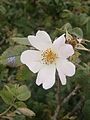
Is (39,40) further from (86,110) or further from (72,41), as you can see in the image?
(86,110)

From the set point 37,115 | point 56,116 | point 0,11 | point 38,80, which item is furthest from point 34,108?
point 0,11

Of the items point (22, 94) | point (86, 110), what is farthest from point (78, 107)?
point (22, 94)

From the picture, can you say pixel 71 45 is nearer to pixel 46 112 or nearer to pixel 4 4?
pixel 46 112

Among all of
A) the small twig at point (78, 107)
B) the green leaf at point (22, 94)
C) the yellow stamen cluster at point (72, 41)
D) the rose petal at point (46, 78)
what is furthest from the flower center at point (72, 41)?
the small twig at point (78, 107)

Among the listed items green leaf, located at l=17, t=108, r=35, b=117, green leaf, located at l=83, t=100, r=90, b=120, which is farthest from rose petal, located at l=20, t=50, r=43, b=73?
green leaf, located at l=83, t=100, r=90, b=120

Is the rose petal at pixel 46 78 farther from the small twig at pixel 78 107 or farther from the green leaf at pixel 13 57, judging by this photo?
the small twig at pixel 78 107

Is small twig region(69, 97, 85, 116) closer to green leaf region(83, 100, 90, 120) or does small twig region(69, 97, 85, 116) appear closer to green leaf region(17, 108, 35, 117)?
green leaf region(83, 100, 90, 120)

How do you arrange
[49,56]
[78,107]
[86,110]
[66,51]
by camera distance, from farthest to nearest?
[78,107]
[86,110]
[49,56]
[66,51]
